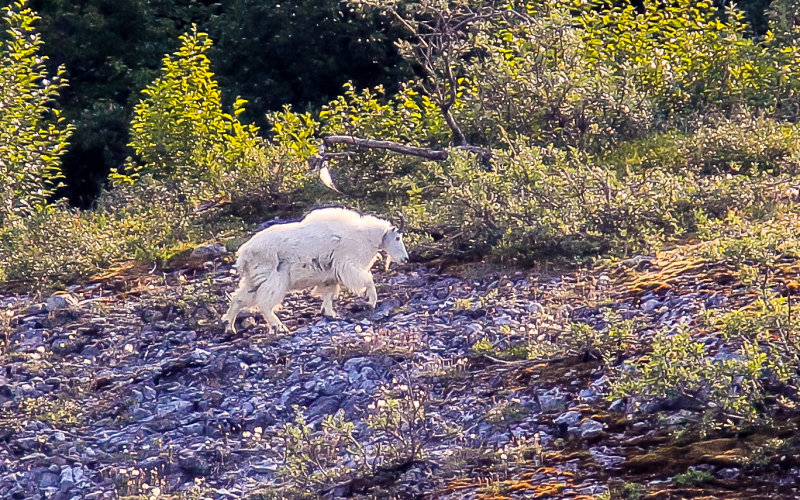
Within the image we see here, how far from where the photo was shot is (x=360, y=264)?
12109mm

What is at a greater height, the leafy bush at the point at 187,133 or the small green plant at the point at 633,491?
the small green plant at the point at 633,491

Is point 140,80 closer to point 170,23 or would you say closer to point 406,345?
point 170,23

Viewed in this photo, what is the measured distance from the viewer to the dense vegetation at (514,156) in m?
12.7

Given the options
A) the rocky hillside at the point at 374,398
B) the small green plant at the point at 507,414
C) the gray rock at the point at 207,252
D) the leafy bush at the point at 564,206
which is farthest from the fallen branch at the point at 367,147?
the small green plant at the point at 507,414

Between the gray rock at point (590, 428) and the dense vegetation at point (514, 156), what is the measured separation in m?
1.08

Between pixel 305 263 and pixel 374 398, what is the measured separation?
2381 millimetres

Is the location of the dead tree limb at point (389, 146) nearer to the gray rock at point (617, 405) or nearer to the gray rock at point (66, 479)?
the gray rock at point (617, 405)

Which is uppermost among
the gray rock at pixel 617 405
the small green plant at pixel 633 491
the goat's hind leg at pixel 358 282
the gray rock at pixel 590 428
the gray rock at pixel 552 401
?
the small green plant at pixel 633 491

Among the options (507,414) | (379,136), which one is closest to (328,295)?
(507,414)

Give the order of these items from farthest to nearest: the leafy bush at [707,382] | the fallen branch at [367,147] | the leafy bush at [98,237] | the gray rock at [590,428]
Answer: the fallen branch at [367,147]
the leafy bush at [98,237]
the gray rock at [590,428]
the leafy bush at [707,382]

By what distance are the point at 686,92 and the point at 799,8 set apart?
2516mm

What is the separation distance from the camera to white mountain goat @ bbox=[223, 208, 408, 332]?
11.6 m

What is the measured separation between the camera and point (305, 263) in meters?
11.8

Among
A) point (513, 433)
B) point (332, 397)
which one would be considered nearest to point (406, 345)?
point (332, 397)
